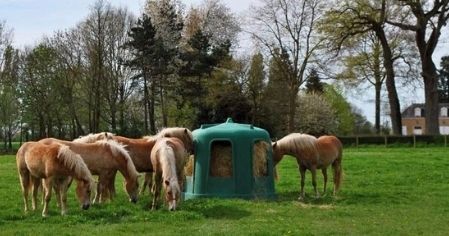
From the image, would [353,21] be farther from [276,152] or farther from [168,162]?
[168,162]

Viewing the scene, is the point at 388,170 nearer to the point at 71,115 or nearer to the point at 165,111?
the point at 165,111

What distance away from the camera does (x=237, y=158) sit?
48.7 ft

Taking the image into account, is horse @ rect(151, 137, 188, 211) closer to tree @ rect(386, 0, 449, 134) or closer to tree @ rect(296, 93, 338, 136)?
tree @ rect(386, 0, 449, 134)

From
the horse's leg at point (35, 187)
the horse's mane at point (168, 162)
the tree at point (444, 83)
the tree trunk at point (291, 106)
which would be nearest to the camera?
the horse's mane at point (168, 162)

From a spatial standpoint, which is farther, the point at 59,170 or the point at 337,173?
the point at 337,173

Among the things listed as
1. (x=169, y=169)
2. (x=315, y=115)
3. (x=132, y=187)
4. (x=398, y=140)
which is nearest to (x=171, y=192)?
(x=169, y=169)

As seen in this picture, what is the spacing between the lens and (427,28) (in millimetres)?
46281

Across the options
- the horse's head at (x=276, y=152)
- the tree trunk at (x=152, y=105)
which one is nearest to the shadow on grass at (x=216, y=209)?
the horse's head at (x=276, y=152)

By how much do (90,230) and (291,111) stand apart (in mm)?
39583

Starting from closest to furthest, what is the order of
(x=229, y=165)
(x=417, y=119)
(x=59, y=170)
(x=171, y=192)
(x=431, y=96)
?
(x=59, y=170) → (x=171, y=192) → (x=229, y=165) → (x=431, y=96) → (x=417, y=119)

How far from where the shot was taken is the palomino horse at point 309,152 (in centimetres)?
1581

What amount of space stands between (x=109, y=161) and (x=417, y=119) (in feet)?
269

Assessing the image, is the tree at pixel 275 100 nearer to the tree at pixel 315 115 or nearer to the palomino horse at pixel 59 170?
the tree at pixel 315 115

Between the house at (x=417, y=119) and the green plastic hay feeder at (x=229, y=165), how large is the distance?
253ft
